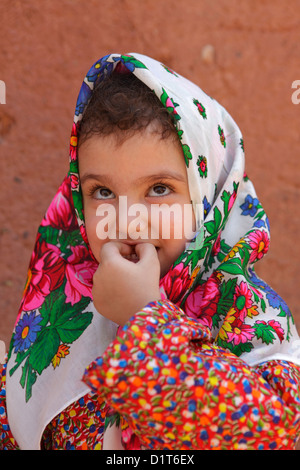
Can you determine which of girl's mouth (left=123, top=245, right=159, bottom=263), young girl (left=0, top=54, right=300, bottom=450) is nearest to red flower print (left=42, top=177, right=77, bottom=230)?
young girl (left=0, top=54, right=300, bottom=450)

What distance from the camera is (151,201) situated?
1.27m

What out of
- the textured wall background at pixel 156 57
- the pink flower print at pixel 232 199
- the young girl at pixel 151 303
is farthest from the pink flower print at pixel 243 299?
the textured wall background at pixel 156 57

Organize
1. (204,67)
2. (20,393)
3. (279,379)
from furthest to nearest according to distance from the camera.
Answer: (204,67) → (20,393) → (279,379)

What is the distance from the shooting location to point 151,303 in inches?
42.4

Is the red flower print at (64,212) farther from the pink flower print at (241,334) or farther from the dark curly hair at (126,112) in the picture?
the pink flower print at (241,334)

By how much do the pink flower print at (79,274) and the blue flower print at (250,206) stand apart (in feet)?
1.33

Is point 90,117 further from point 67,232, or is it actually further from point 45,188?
point 45,188

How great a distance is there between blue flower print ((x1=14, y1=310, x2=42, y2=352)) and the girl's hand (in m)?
0.34

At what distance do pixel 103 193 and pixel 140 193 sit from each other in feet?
0.35

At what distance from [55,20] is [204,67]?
563mm

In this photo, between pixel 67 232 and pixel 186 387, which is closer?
pixel 186 387

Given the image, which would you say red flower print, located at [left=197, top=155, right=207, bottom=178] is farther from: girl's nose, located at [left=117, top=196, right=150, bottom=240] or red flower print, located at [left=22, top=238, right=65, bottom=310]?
red flower print, located at [left=22, top=238, right=65, bottom=310]

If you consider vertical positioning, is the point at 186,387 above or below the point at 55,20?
below
